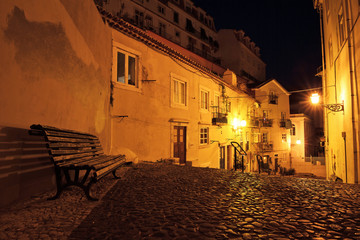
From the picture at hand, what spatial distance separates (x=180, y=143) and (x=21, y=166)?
30.4ft

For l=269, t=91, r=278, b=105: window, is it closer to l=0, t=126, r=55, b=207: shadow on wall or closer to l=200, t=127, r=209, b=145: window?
l=200, t=127, r=209, b=145: window

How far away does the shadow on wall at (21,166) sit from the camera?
281 centimetres

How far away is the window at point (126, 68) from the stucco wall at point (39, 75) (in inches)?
118

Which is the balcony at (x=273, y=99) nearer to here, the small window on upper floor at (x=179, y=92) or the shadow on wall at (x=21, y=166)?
the small window on upper floor at (x=179, y=92)

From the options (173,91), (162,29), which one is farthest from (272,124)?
(173,91)

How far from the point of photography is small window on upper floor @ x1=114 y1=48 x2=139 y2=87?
883 centimetres

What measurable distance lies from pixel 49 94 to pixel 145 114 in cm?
586

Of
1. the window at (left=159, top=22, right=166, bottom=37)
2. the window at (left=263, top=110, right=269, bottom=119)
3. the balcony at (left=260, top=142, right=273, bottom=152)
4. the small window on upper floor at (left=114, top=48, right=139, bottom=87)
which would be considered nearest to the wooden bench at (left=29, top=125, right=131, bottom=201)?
the small window on upper floor at (left=114, top=48, right=139, bottom=87)

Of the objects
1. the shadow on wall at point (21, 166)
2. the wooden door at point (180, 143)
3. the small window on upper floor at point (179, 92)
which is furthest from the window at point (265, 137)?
the shadow on wall at point (21, 166)

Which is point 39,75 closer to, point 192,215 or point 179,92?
point 192,215

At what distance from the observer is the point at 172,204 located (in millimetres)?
3357

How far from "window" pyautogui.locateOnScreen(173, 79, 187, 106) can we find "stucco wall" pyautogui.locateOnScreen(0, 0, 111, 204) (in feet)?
21.2

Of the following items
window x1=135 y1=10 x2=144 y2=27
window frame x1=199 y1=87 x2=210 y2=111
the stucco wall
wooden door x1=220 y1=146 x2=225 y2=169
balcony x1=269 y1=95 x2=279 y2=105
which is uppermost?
window x1=135 y1=10 x2=144 y2=27

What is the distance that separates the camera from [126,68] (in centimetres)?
888
